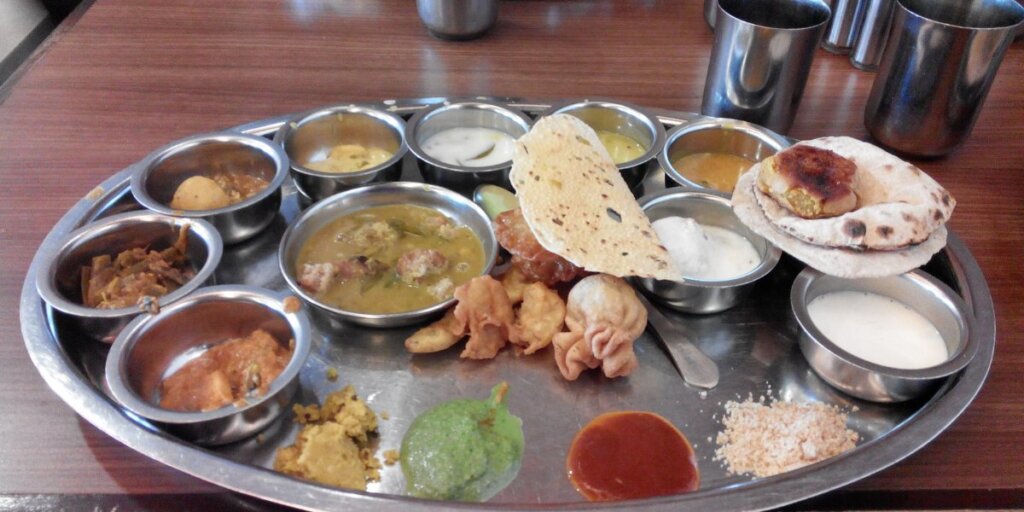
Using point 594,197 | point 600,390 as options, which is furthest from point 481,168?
point 600,390

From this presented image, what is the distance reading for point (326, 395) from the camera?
1943 millimetres

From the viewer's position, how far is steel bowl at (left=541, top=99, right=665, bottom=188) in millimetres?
2746

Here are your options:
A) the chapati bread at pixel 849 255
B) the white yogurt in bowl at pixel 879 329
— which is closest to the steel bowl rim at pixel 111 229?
the chapati bread at pixel 849 255

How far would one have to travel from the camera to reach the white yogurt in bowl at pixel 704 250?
2.16 m

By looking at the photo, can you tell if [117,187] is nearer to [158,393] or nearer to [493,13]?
[158,393]

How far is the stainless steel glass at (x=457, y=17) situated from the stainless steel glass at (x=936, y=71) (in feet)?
6.05

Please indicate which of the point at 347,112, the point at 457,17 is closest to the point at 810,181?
the point at 347,112

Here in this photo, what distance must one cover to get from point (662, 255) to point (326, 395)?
1059mm

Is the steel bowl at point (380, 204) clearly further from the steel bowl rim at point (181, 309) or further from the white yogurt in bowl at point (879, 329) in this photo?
the white yogurt in bowl at point (879, 329)

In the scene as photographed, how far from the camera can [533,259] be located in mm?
2154

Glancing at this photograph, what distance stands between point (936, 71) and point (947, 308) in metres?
1.07

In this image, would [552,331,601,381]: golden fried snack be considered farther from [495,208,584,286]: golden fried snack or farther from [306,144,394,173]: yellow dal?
[306,144,394,173]: yellow dal

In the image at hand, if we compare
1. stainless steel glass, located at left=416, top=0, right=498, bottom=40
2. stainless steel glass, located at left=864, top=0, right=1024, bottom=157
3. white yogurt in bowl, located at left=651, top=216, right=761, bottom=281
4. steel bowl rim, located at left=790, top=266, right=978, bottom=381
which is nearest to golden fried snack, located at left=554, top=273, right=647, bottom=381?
white yogurt in bowl, located at left=651, top=216, right=761, bottom=281

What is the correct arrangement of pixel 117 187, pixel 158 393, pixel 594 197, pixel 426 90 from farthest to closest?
pixel 426 90, pixel 117 187, pixel 594 197, pixel 158 393
